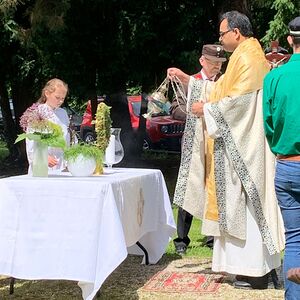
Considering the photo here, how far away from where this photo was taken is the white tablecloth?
452 centimetres

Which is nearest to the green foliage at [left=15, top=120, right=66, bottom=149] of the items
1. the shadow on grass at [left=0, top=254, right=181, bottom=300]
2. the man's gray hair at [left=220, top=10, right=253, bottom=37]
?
the shadow on grass at [left=0, top=254, right=181, bottom=300]

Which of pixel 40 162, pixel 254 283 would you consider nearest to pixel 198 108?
pixel 40 162

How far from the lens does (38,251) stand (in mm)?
4621

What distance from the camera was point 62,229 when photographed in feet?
15.1

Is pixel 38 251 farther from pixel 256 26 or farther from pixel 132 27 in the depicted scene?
pixel 256 26

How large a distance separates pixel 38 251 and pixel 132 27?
879cm

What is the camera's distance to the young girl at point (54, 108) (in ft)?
18.2

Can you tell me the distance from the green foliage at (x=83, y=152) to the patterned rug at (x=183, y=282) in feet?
3.65

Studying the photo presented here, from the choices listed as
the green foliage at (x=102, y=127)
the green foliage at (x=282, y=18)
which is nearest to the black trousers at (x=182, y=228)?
the green foliage at (x=102, y=127)

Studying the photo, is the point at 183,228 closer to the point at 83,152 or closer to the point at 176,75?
the point at 176,75

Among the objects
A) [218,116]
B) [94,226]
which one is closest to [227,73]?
[218,116]

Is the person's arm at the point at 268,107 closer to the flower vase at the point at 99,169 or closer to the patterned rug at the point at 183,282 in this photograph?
the flower vase at the point at 99,169

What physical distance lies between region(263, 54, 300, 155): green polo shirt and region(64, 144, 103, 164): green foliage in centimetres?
154

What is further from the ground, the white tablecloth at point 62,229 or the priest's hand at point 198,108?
the priest's hand at point 198,108
